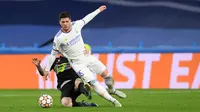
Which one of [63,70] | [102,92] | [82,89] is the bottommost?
[102,92]

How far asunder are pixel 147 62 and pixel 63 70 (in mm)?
6888

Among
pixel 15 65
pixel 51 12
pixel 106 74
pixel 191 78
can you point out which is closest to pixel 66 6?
pixel 51 12

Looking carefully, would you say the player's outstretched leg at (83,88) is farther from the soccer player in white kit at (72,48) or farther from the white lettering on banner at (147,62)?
the white lettering on banner at (147,62)

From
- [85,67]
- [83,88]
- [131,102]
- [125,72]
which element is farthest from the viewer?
[125,72]

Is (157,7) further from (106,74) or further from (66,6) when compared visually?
(106,74)

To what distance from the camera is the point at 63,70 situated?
15023mm

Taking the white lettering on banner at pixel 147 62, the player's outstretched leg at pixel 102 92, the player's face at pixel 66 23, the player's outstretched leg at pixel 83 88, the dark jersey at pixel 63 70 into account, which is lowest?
the player's outstretched leg at pixel 102 92

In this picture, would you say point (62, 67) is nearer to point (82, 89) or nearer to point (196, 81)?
point (82, 89)

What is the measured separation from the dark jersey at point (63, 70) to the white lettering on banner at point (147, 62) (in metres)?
6.55

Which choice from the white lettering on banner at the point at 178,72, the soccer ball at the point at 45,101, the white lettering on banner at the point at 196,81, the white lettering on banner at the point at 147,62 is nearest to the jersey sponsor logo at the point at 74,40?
the soccer ball at the point at 45,101

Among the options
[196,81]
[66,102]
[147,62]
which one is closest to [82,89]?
[66,102]

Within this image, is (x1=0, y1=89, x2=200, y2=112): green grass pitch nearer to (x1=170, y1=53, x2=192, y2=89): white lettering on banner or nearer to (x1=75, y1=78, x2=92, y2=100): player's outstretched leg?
(x1=75, y1=78, x2=92, y2=100): player's outstretched leg

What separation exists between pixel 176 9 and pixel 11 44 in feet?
18.8

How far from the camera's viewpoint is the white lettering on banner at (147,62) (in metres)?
21.4
